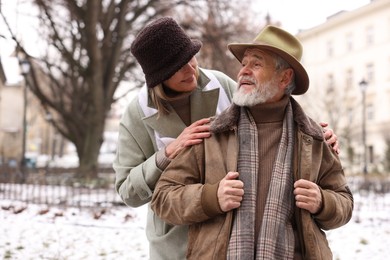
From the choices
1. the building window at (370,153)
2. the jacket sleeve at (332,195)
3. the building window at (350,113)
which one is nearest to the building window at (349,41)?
the building window at (350,113)

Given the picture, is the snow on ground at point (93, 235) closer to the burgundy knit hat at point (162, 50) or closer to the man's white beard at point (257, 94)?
the burgundy knit hat at point (162, 50)

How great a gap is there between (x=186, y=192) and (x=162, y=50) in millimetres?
676

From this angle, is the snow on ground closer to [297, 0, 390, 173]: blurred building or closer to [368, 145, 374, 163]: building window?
[297, 0, 390, 173]: blurred building

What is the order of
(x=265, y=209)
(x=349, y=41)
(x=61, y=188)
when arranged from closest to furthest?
(x=265, y=209) < (x=61, y=188) < (x=349, y=41)

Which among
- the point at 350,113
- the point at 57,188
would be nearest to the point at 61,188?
the point at 57,188

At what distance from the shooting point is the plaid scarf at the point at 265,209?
2.04 m

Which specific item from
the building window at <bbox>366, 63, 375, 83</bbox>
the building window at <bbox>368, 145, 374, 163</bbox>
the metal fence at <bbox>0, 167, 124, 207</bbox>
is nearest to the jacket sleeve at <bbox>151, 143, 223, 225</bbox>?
the metal fence at <bbox>0, 167, 124, 207</bbox>

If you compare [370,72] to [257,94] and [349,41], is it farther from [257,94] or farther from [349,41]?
[257,94]

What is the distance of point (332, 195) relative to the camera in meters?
2.15

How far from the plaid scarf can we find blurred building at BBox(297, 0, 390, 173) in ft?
116

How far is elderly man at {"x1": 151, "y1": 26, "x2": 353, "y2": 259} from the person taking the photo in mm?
2066

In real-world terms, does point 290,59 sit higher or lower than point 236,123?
higher

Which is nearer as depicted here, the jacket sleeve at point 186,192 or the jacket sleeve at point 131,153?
the jacket sleeve at point 186,192

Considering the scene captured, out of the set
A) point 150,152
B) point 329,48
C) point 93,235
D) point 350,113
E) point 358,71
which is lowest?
point 93,235
